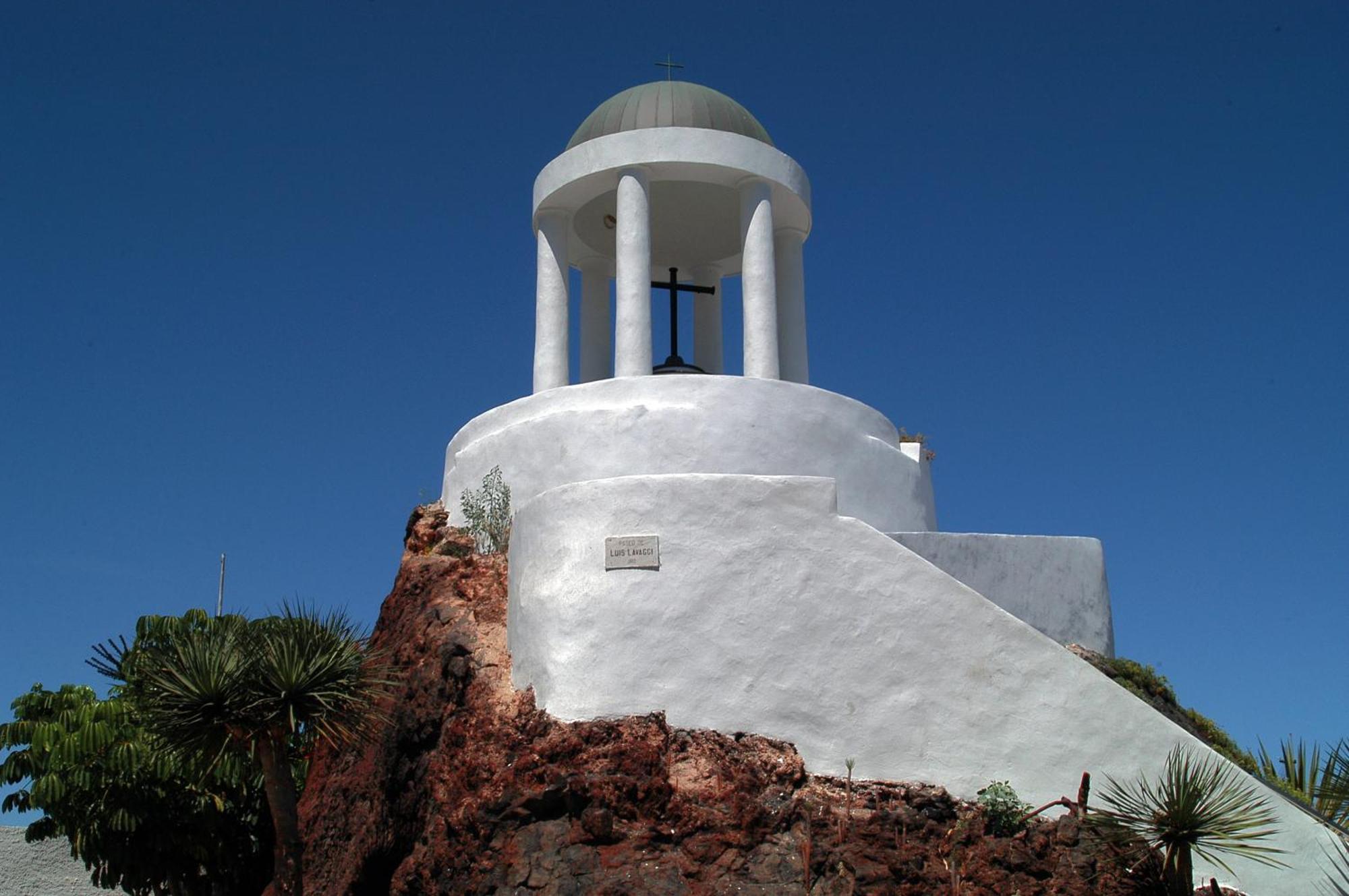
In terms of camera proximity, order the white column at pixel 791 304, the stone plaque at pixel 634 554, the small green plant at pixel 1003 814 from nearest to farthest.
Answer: the small green plant at pixel 1003 814, the stone plaque at pixel 634 554, the white column at pixel 791 304

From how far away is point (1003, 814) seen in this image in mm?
13445

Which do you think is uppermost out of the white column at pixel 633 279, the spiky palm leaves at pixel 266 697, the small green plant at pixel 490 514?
the white column at pixel 633 279

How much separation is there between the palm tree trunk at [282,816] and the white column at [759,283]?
24.2 feet

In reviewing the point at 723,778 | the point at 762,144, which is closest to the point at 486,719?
the point at 723,778

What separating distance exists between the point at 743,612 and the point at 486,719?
2.93m

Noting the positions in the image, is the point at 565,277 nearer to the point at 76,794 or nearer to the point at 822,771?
the point at 822,771

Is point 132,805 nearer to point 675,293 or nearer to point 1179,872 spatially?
point 675,293

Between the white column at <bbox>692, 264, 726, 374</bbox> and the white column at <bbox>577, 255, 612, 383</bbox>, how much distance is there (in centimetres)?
135

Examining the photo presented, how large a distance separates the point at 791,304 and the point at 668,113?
3112 mm

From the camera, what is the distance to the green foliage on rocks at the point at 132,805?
21.1 m

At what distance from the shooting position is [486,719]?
14953 mm

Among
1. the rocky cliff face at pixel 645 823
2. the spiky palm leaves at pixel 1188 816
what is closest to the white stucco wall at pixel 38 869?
the rocky cliff face at pixel 645 823

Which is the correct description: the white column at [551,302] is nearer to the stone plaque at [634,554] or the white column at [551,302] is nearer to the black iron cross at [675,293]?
→ the black iron cross at [675,293]

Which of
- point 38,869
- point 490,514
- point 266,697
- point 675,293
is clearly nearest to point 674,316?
point 675,293
